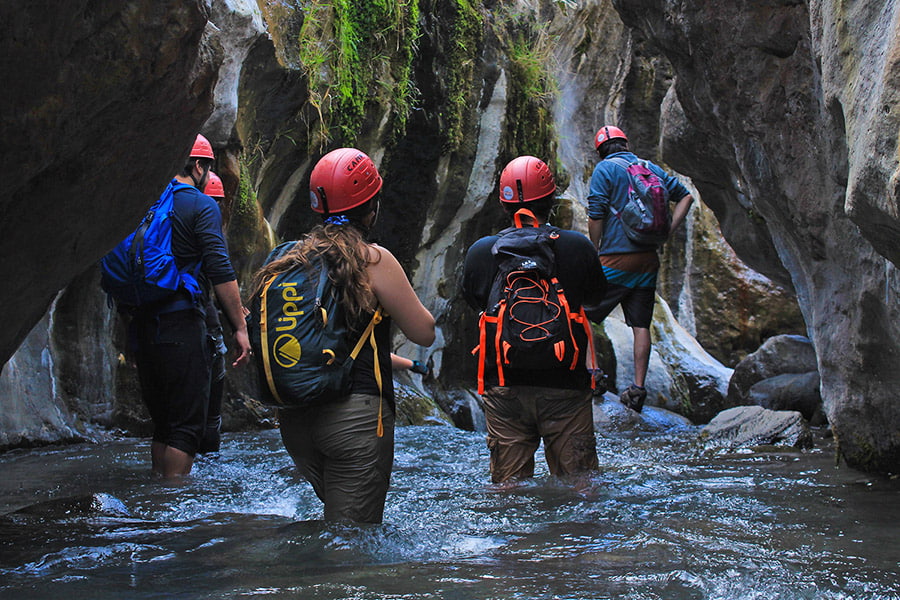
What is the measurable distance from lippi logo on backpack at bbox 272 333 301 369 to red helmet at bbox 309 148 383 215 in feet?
1.76

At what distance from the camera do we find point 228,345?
8031mm

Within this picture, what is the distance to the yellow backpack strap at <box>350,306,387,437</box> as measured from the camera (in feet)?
10.3

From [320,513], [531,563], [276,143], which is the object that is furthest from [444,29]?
[531,563]

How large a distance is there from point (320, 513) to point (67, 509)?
1023 millimetres

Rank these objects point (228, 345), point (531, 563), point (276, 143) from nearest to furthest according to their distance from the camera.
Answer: point (531, 563)
point (228, 345)
point (276, 143)

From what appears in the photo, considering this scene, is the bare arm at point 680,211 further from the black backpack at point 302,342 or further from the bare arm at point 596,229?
the black backpack at point 302,342

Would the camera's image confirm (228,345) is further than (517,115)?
No

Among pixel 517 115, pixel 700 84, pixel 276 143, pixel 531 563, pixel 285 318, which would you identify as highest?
pixel 517 115

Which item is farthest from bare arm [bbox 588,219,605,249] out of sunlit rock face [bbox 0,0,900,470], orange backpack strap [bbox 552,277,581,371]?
orange backpack strap [bbox 552,277,581,371]

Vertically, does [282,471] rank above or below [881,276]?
below

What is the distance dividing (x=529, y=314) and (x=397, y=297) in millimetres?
1190

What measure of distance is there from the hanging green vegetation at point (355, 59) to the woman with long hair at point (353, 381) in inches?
203

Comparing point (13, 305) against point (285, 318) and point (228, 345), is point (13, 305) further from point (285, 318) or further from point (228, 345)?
point (228, 345)

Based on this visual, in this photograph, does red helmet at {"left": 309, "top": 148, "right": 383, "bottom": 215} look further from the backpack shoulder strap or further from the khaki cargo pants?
Result: the backpack shoulder strap
